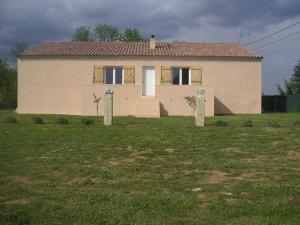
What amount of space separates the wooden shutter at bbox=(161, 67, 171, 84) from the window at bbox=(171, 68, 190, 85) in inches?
17.9

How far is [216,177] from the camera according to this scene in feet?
28.9

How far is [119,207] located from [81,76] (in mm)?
22555

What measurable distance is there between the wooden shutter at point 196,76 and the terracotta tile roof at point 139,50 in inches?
36.7

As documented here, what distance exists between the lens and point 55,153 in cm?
1130

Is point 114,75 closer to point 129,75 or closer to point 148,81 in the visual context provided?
point 129,75

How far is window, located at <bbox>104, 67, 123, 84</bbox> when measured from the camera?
1129 inches

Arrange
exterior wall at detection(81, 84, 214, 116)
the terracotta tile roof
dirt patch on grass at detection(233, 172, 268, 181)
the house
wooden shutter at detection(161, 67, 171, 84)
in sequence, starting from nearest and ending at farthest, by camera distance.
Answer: dirt patch on grass at detection(233, 172, 268, 181)
exterior wall at detection(81, 84, 214, 116)
wooden shutter at detection(161, 67, 171, 84)
the house
the terracotta tile roof

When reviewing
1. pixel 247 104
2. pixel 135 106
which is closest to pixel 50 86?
pixel 135 106

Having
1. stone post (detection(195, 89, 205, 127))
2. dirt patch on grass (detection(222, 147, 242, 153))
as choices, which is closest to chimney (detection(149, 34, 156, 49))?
stone post (detection(195, 89, 205, 127))

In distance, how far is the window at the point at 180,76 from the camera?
2873 cm

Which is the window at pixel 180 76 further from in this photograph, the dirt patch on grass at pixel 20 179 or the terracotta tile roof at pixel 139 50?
the dirt patch on grass at pixel 20 179

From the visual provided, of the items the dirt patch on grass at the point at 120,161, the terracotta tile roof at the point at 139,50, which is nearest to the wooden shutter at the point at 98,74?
the terracotta tile roof at the point at 139,50

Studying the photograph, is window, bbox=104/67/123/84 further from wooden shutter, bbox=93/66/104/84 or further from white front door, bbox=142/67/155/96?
white front door, bbox=142/67/155/96

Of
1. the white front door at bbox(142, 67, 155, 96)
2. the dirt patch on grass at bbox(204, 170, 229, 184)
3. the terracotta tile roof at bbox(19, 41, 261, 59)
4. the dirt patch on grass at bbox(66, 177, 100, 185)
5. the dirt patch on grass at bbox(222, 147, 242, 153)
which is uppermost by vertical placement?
the terracotta tile roof at bbox(19, 41, 261, 59)
